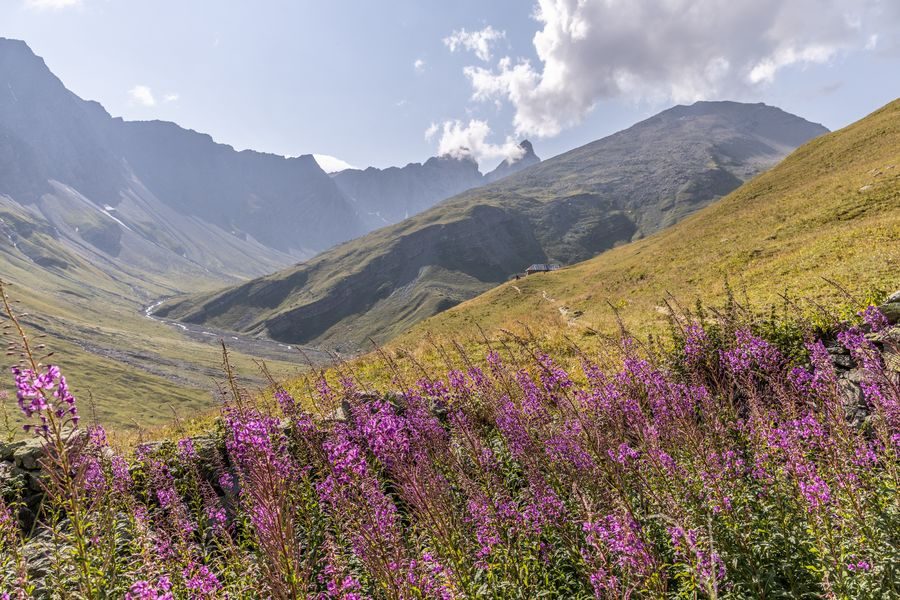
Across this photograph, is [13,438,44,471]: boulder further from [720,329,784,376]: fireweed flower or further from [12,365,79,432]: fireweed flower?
[720,329,784,376]: fireweed flower

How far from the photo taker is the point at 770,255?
92.5 feet

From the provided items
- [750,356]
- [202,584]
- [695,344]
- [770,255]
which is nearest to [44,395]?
[202,584]

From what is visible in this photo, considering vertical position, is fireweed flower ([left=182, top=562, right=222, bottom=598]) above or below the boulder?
below

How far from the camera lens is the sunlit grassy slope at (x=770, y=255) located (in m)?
18.1

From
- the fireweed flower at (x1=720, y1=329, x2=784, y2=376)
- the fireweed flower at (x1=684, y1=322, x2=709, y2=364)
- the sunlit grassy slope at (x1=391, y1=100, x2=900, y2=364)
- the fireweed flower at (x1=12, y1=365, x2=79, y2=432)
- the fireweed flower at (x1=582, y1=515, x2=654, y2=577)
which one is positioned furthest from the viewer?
the sunlit grassy slope at (x1=391, y1=100, x2=900, y2=364)

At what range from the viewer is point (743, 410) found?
31.2 feet

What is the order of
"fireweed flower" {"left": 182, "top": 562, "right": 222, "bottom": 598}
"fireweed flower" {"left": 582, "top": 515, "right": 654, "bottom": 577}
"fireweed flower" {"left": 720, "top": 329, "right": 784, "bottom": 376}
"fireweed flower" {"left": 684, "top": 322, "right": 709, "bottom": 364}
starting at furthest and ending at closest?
"fireweed flower" {"left": 684, "top": 322, "right": 709, "bottom": 364} < "fireweed flower" {"left": 720, "top": 329, "right": 784, "bottom": 376} < "fireweed flower" {"left": 182, "top": 562, "right": 222, "bottom": 598} < "fireweed flower" {"left": 582, "top": 515, "right": 654, "bottom": 577}

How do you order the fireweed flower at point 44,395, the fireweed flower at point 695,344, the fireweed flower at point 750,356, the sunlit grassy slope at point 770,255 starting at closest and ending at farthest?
the fireweed flower at point 44,395 → the fireweed flower at point 750,356 → the fireweed flower at point 695,344 → the sunlit grassy slope at point 770,255

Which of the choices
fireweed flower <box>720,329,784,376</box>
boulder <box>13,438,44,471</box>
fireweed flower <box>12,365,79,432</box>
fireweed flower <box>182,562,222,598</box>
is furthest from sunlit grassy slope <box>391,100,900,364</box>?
boulder <box>13,438,44,471</box>

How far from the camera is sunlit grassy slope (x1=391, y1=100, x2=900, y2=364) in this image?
1814 centimetres

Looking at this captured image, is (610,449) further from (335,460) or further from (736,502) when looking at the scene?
(335,460)

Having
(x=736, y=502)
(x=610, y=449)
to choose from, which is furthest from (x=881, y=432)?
(x=610, y=449)

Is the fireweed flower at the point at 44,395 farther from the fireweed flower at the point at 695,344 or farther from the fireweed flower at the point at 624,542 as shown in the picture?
the fireweed flower at the point at 695,344

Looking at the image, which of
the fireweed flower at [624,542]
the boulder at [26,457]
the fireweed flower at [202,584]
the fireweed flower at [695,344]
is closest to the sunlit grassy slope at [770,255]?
the fireweed flower at [695,344]
